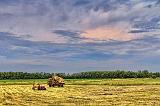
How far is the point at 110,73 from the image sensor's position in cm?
13312

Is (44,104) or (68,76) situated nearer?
(44,104)

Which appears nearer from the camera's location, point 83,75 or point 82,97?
point 82,97

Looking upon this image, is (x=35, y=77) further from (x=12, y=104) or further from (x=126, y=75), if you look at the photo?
(x=12, y=104)

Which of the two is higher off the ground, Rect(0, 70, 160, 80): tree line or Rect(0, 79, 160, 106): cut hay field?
Rect(0, 70, 160, 80): tree line

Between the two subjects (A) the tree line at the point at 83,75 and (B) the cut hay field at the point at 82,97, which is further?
(A) the tree line at the point at 83,75

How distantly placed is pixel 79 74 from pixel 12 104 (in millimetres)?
101105

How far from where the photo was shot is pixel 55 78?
218ft

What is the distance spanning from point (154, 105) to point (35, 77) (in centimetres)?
10409

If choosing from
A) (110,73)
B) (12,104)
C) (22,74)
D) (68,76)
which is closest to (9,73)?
(22,74)

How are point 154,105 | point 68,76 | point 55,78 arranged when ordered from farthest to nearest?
point 68,76 < point 55,78 < point 154,105

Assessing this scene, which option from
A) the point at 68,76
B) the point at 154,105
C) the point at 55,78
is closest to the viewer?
the point at 154,105

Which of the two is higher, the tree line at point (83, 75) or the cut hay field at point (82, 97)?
the tree line at point (83, 75)

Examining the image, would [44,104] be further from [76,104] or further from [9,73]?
[9,73]

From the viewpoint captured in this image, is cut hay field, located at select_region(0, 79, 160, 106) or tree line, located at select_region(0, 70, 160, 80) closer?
cut hay field, located at select_region(0, 79, 160, 106)
